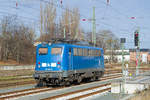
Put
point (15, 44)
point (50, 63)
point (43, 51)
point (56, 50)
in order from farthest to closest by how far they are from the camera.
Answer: point (15, 44)
point (43, 51)
point (56, 50)
point (50, 63)

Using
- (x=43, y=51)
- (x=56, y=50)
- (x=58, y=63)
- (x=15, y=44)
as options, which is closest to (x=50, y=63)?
(x=58, y=63)

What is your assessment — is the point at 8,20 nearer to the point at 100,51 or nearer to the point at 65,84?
the point at 100,51

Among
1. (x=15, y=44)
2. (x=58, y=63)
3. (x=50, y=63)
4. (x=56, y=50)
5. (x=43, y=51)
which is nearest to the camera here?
(x=58, y=63)

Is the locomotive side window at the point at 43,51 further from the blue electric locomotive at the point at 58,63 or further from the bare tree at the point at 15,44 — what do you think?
the bare tree at the point at 15,44

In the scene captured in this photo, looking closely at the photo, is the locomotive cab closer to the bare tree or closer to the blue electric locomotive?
the blue electric locomotive

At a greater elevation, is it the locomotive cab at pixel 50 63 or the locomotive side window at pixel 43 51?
the locomotive side window at pixel 43 51

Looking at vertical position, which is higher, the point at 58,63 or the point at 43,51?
the point at 43,51

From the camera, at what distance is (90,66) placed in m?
22.1

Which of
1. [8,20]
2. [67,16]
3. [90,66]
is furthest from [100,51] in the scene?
[8,20]

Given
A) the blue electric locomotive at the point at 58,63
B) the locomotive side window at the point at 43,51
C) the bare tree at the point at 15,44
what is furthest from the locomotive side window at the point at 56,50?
the bare tree at the point at 15,44

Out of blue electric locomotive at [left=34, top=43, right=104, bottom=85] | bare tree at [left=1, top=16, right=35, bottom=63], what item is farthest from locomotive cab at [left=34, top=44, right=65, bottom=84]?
bare tree at [left=1, top=16, right=35, bottom=63]

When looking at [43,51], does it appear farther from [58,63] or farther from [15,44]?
[15,44]

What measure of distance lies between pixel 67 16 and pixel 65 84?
135 feet

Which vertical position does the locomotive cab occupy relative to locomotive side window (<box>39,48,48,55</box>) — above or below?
below
